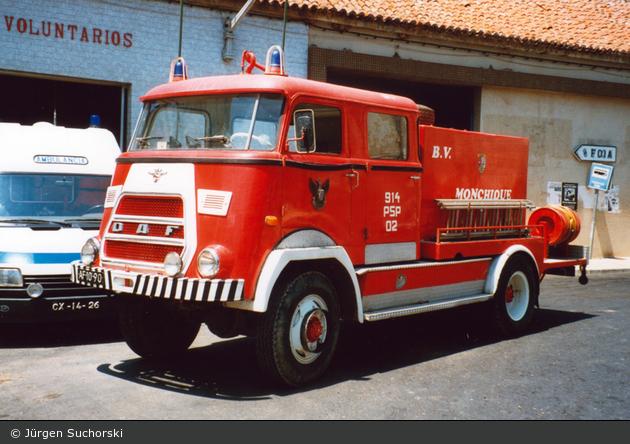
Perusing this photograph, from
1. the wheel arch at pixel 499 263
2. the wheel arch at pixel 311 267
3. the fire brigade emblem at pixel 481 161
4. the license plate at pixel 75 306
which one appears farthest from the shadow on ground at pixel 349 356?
the fire brigade emblem at pixel 481 161

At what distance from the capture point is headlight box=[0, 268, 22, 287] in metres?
6.66

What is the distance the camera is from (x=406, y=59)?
1530 centimetres

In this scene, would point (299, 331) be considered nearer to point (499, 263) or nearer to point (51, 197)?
point (499, 263)

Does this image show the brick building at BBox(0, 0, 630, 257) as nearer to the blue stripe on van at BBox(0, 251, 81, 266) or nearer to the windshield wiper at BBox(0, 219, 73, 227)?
the windshield wiper at BBox(0, 219, 73, 227)

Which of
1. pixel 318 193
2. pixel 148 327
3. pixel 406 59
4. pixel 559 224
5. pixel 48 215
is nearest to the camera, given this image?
pixel 318 193

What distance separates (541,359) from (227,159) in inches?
151

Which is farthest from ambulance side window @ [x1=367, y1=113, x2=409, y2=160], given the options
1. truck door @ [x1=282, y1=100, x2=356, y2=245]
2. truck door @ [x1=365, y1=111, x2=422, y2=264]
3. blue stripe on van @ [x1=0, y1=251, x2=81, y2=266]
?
blue stripe on van @ [x1=0, y1=251, x2=81, y2=266]

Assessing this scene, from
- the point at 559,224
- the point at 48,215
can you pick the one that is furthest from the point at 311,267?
the point at 559,224

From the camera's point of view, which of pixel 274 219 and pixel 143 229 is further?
pixel 143 229

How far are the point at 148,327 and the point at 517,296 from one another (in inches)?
181

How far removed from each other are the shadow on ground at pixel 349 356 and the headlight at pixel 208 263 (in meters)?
1.03

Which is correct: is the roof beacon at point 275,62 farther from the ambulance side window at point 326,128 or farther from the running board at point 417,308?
the running board at point 417,308

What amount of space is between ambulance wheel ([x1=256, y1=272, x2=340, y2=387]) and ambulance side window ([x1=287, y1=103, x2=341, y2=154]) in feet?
3.75

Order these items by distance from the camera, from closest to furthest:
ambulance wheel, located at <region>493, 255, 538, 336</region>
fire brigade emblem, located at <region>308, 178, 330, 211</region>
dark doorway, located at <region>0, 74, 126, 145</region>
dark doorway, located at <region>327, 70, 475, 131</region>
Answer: fire brigade emblem, located at <region>308, 178, 330, 211</region> < ambulance wheel, located at <region>493, 255, 538, 336</region> < dark doorway, located at <region>0, 74, 126, 145</region> < dark doorway, located at <region>327, 70, 475, 131</region>
